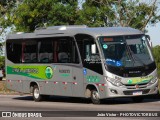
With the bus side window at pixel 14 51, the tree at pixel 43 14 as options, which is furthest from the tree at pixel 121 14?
the bus side window at pixel 14 51

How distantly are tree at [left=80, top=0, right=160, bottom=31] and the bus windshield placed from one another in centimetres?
1712

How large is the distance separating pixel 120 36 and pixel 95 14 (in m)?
23.4

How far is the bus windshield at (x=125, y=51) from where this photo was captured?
2472 centimetres

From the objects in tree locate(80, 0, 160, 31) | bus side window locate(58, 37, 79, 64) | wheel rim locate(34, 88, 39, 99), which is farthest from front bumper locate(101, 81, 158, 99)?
tree locate(80, 0, 160, 31)

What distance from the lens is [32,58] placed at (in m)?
29.3

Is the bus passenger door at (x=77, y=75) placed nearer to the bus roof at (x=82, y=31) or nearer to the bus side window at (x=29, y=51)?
the bus roof at (x=82, y=31)

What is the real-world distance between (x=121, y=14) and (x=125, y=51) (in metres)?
18.7

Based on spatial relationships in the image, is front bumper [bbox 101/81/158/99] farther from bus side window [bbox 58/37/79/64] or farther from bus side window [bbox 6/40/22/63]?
bus side window [bbox 6/40/22/63]

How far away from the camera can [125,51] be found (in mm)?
24969

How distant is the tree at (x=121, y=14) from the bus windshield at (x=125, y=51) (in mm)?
17124

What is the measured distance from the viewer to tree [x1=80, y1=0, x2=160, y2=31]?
43.2 metres

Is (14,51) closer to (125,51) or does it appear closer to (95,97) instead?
(95,97)

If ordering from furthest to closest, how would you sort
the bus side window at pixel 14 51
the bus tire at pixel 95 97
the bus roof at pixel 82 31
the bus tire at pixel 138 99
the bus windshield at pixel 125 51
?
the bus side window at pixel 14 51
the bus tire at pixel 138 99
the bus roof at pixel 82 31
the bus tire at pixel 95 97
the bus windshield at pixel 125 51

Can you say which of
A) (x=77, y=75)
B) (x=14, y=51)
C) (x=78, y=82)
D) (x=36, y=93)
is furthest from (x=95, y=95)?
(x=14, y=51)
